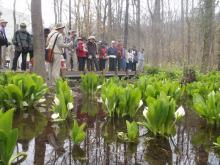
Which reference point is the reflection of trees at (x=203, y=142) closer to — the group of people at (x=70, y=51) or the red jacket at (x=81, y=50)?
the group of people at (x=70, y=51)

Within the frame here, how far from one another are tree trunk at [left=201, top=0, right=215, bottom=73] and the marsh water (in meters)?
10.8

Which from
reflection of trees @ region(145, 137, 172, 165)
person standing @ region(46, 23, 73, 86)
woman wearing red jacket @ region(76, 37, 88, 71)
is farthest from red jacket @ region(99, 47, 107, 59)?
reflection of trees @ region(145, 137, 172, 165)

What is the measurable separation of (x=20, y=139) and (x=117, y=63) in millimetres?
14308

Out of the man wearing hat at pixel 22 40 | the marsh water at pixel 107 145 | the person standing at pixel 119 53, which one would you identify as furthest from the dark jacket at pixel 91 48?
the marsh water at pixel 107 145

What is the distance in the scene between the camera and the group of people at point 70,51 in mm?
8430

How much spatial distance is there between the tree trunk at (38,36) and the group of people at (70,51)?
229 mm

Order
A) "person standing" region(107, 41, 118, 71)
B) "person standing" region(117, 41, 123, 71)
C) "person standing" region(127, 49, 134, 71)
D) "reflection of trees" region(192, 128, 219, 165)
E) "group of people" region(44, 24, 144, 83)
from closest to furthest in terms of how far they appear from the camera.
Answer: "reflection of trees" region(192, 128, 219, 165), "group of people" region(44, 24, 144, 83), "person standing" region(107, 41, 118, 71), "person standing" region(117, 41, 123, 71), "person standing" region(127, 49, 134, 71)

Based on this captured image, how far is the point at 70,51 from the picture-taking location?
13.6 m

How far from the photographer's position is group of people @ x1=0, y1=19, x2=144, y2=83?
27.7 feet

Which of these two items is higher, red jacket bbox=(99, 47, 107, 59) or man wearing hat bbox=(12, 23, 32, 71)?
man wearing hat bbox=(12, 23, 32, 71)

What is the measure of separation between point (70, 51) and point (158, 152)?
10.6m

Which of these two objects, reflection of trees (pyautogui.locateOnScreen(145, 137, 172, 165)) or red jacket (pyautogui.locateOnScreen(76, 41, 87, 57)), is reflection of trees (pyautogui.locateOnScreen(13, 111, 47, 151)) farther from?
red jacket (pyautogui.locateOnScreen(76, 41, 87, 57))

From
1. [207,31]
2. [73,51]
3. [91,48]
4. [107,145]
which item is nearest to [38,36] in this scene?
[91,48]

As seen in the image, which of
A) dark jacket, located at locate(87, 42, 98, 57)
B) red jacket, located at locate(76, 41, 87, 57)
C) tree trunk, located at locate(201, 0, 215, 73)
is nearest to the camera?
red jacket, located at locate(76, 41, 87, 57)
